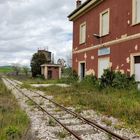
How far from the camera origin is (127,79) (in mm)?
16484

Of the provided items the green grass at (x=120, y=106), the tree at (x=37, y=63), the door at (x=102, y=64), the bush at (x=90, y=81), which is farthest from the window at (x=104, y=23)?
the tree at (x=37, y=63)

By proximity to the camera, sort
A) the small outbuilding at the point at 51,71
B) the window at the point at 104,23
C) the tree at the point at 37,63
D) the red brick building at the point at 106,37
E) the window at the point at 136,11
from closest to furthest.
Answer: the window at the point at 136,11
the red brick building at the point at 106,37
the window at the point at 104,23
the small outbuilding at the point at 51,71
the tree at the point at 37,63

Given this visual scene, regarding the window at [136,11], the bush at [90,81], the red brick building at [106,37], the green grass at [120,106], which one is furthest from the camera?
the bush at [90,81]

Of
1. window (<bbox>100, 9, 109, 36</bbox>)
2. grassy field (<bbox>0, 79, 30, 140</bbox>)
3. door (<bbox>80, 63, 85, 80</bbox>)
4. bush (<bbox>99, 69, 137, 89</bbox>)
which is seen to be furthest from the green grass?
door (<bbox>80, 63, 85, 80</bbox>)

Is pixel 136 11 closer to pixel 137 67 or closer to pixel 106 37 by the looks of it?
pixel 137 67

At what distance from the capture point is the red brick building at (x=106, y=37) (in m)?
16.5

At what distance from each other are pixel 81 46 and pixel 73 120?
15940 mm

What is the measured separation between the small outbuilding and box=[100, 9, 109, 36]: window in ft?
113

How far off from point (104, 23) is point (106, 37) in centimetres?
119

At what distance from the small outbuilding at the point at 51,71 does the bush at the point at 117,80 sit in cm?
3664

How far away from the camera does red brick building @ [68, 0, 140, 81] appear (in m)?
16.5

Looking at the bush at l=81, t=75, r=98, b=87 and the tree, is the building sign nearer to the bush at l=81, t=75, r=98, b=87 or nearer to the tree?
the bush at l=81, t=75, r=98, b=87

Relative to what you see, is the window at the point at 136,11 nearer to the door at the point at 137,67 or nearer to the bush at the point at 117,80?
the door at the point at 137,67

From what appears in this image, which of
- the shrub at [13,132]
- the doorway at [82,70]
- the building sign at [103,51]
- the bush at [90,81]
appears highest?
the building sign at [103,51]
